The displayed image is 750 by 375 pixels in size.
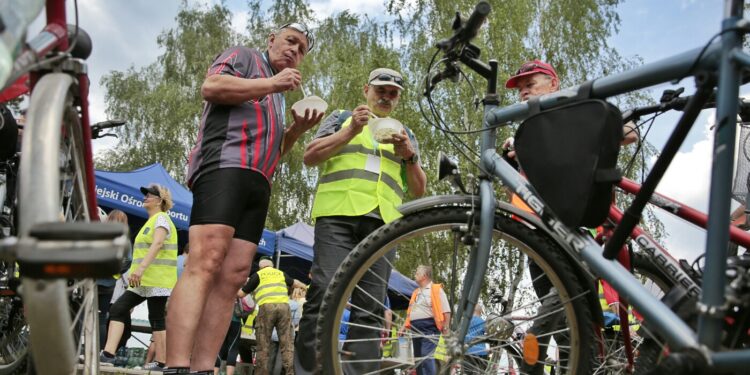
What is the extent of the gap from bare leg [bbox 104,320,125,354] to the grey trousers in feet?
14.1

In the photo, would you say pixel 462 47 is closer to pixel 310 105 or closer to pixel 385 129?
pixel 385 129

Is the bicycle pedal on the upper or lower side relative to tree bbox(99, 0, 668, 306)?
lower

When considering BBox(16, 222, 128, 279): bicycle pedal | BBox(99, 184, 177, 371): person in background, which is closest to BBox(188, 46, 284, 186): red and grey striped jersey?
BBox(16, 222, 128, 279): bicycle pedal

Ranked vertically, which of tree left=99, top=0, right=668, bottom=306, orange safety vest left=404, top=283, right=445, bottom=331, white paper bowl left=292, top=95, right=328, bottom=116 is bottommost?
orange safety vest left=404, top=283, right=445, bottom=331

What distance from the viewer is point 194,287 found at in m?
3.24

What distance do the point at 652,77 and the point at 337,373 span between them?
141 centimetres

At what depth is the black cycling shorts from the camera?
3340 millimetres

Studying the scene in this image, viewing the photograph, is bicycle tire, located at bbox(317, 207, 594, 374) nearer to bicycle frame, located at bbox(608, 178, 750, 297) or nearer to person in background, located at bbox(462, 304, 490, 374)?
person in background, located at bbox(462, 304, 490, 374)

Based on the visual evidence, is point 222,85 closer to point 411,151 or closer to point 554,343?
point 411,151

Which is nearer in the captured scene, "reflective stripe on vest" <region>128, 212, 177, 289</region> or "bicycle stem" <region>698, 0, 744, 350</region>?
"bicycle stem" <region>698, 0, 744, 350</region>

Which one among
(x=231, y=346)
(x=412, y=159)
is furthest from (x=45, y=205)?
(x=231, y=346)

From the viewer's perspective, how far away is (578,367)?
254 cm

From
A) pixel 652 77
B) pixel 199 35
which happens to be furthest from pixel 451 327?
pixel 199 35

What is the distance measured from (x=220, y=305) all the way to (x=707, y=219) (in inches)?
85.1
